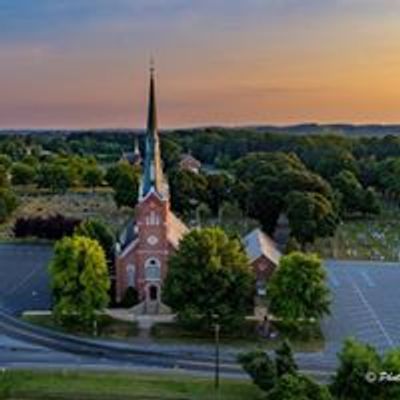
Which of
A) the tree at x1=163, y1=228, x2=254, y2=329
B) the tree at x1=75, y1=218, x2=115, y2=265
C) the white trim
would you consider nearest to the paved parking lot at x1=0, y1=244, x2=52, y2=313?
the tree at x1=75, y1=218, x2=115, y2=265

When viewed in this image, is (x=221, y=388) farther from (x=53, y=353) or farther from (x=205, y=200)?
(x=205, y=200)

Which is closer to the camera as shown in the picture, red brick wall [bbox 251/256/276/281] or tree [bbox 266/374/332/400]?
tree [bbox 266/374/332/400]

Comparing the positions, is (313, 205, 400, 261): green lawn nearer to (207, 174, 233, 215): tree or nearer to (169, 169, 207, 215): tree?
(207, 174, 233, 215): tree

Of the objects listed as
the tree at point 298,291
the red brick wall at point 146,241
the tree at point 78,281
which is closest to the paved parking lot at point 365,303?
the tree at point 298,291

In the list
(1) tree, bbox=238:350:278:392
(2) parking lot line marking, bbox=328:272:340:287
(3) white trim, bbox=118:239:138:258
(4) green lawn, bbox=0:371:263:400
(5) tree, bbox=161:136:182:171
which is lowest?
(4) green lawn, bbox=0:371:263:400

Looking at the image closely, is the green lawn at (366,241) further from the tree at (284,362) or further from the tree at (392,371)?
the tree at (392,371)

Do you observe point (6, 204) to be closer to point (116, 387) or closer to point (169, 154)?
point (116, 387)

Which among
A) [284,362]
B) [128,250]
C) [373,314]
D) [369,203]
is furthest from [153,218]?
[369,203]
